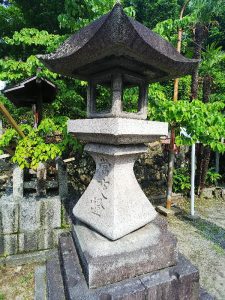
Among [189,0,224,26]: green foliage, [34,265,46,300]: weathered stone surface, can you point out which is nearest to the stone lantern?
[34,265,46,300]: weathered stone surface

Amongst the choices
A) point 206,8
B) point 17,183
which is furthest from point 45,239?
point 206,8

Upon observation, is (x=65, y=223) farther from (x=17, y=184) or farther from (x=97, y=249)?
(x=97, y=249)

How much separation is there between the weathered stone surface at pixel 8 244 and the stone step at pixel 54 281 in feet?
5.28

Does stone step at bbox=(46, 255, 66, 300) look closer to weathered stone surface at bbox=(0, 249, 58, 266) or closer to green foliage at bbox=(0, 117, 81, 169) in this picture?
weathered stone surface at bbox=(0, 249, 58, 266)

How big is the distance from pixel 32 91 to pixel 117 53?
356 cm

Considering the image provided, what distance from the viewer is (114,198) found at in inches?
92.7

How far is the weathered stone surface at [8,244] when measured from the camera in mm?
4000

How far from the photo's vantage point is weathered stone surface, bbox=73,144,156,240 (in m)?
2.31

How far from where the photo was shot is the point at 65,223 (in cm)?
427

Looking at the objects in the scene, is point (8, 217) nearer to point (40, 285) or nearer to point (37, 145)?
point (37, 145)

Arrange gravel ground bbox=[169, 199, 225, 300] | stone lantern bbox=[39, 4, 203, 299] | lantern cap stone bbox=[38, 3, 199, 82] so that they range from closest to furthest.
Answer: lantern cap stone bbox=[38, 3, 199, 82], stone lantern bbox=[39, 4, 203, 299], gravel ground bbox=[169, 199, 225, 300]

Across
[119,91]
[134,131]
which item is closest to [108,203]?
[134,131]

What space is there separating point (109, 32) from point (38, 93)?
3.65 meters

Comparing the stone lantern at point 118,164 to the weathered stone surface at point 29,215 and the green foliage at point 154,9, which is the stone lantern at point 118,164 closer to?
the weathered stone surface at point 29,215
